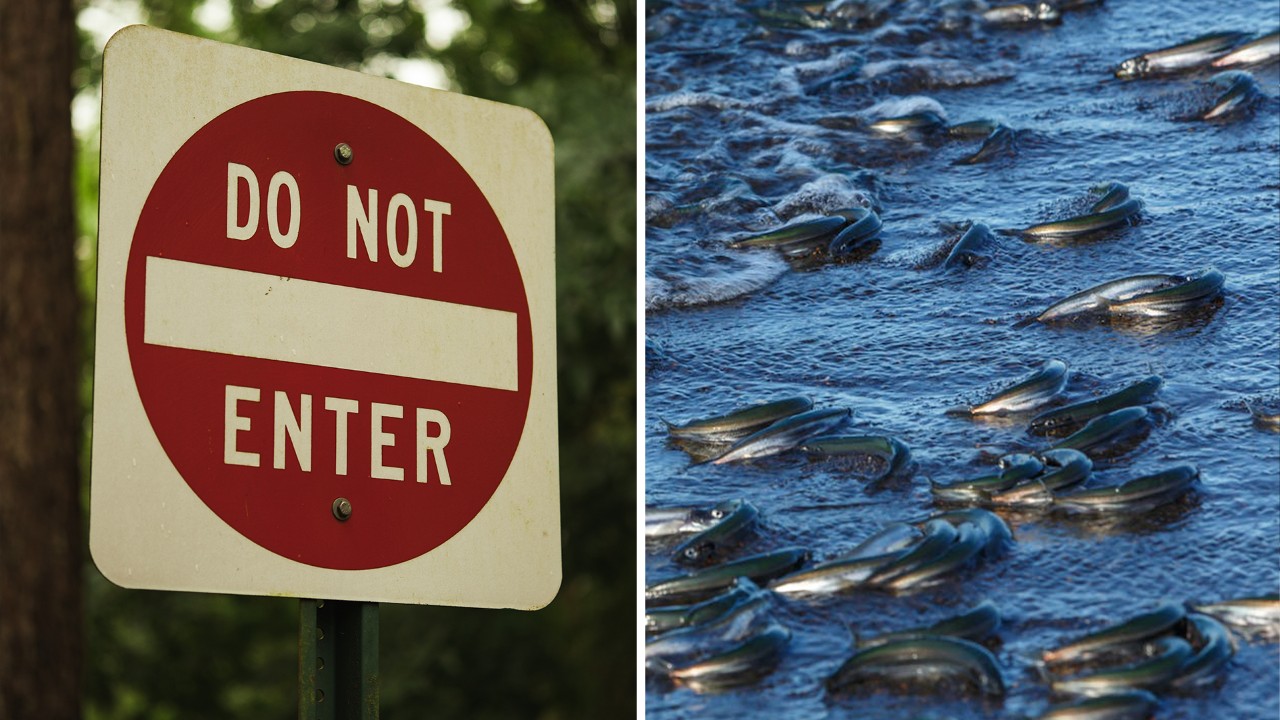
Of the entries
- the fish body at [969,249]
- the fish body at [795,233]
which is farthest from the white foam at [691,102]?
the fish body at [969,249]

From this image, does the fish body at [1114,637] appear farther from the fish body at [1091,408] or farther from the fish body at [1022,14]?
the fish body at [1022,14]

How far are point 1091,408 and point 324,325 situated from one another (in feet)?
2.78

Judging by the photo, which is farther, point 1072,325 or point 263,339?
point 263,339

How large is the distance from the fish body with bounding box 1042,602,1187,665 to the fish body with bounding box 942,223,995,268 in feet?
1.27

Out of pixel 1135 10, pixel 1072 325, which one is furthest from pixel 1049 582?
pixel 1135 10

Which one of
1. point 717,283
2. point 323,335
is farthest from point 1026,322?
point 323,335

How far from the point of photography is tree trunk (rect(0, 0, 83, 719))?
5555mm

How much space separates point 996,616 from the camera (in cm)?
129

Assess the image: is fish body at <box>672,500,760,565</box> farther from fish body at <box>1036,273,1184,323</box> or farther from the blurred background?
the blurred background

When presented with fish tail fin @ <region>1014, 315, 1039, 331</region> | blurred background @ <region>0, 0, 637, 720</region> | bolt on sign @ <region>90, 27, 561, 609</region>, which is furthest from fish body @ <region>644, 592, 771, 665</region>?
blurred background @ <region>0, 0, 637, 720</region>

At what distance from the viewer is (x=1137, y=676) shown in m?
1.25

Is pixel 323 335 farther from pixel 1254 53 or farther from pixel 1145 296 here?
pixel 1254 53

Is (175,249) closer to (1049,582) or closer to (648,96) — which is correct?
(648,96)

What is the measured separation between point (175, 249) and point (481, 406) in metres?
0.41
